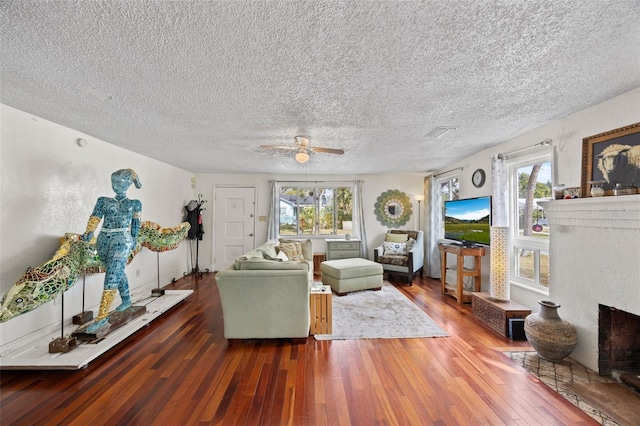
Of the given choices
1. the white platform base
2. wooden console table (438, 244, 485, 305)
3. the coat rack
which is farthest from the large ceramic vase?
the coat rack

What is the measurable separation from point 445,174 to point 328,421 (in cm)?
468

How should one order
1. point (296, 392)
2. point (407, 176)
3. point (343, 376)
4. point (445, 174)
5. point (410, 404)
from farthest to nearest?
point (407, 176), point (445, 174), point (343, 376), point (296, 392), point (410, 404)

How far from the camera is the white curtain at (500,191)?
3432 millimetres

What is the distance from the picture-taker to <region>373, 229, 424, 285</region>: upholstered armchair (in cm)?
486

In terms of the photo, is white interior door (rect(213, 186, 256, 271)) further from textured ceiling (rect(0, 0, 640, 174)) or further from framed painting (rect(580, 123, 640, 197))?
framed painting (rect(580, 123, 640, 197))

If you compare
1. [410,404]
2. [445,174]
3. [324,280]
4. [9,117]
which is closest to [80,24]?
[9,117]

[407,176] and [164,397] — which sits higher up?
[407,176]

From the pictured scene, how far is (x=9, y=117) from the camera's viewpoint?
7.73ft

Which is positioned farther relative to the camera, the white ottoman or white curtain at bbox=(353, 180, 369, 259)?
white curtain at bbox=(353, 180, 369, 259)

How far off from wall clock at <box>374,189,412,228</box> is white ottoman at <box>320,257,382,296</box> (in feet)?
6.39

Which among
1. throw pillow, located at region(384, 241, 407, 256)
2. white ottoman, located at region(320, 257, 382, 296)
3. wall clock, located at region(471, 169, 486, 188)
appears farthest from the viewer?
throw pillow, located at region(384, 241, 407, 256)

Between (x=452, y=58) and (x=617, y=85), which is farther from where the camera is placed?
(x=617, y=85)

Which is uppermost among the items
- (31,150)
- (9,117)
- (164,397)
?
(9,117)

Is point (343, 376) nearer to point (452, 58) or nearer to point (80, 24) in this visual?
point (452, 58)
